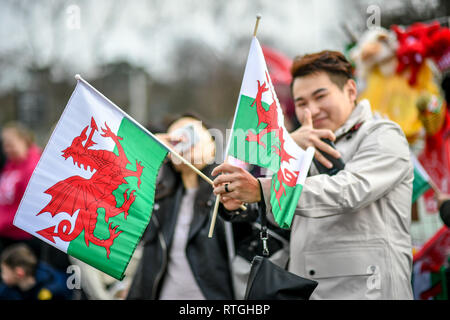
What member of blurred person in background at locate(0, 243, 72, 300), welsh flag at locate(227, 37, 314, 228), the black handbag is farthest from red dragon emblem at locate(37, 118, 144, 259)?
blurred person in background at locate(0, 243, 72, 300)

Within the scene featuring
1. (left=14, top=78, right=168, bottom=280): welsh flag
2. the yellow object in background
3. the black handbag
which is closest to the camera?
the black handbag

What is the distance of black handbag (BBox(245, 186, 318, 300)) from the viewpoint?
237 centimetres

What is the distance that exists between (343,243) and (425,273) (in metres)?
1.64

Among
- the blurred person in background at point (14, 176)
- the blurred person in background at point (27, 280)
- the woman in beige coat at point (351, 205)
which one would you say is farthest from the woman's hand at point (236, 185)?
the blurred person in background at point (14, 176)

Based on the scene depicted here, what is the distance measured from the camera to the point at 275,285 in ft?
7.79

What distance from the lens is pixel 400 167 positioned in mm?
2617

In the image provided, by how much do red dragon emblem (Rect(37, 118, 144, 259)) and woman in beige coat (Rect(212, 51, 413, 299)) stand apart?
20.2 inches

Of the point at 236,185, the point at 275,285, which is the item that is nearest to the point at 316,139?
the point at 236,185

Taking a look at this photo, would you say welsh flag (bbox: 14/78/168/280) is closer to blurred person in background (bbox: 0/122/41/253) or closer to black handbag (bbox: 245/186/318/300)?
black handbag (bbox: 245/186/318/300)

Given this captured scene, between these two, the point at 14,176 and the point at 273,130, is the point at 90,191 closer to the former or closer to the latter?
the point at 273,130

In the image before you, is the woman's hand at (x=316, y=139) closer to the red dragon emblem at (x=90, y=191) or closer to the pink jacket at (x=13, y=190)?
the red dragon emblem at (x=90, y=191)

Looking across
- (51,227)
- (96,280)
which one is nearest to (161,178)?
(96,280)
